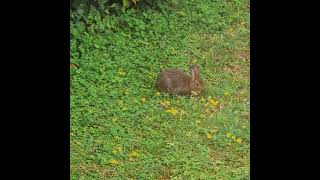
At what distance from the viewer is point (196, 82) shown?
22.6 feet

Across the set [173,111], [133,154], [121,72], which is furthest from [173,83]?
[133,154]

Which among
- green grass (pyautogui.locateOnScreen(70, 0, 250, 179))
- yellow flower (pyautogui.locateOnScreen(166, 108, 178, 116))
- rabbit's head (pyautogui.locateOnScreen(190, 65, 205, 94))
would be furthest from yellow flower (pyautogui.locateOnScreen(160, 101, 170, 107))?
rabbit's head (pyautogui.locateOnScreen(190, 65, 205, 94))

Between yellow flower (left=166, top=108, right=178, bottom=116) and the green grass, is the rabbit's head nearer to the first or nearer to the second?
the green grass

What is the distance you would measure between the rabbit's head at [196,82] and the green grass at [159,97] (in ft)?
0.34

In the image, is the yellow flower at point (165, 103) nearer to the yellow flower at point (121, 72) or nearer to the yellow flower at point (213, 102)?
the yellow flower at point (213, 102)

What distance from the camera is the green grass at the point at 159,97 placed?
5.64m

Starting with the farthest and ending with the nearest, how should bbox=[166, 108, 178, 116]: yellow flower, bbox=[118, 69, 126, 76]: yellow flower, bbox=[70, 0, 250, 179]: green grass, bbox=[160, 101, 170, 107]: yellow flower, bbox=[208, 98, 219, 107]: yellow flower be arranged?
bbox=[118, 69, 126, 76]: yellow flower → bbox=[208, 98, 219, 107]: yellow flower → bbox=[160, 101, 170, 107]: yellow flower → bbox=[166, 108, 178, 116]: yellow flower → bbox=[70, 0, 250, 179]: green grass

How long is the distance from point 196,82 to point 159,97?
0.45 meters

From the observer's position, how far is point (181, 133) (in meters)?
6.13

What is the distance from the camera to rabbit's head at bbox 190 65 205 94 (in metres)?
6.87

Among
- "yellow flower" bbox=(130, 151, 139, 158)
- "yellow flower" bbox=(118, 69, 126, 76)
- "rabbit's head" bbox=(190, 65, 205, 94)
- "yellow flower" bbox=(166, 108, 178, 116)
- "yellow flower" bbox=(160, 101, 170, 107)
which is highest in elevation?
"yellow flower" bbox=(118, 69, 126, 76)

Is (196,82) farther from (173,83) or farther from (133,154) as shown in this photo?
(133,154)

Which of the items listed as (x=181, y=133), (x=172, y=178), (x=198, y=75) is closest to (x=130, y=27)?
(x=198, y=75)
